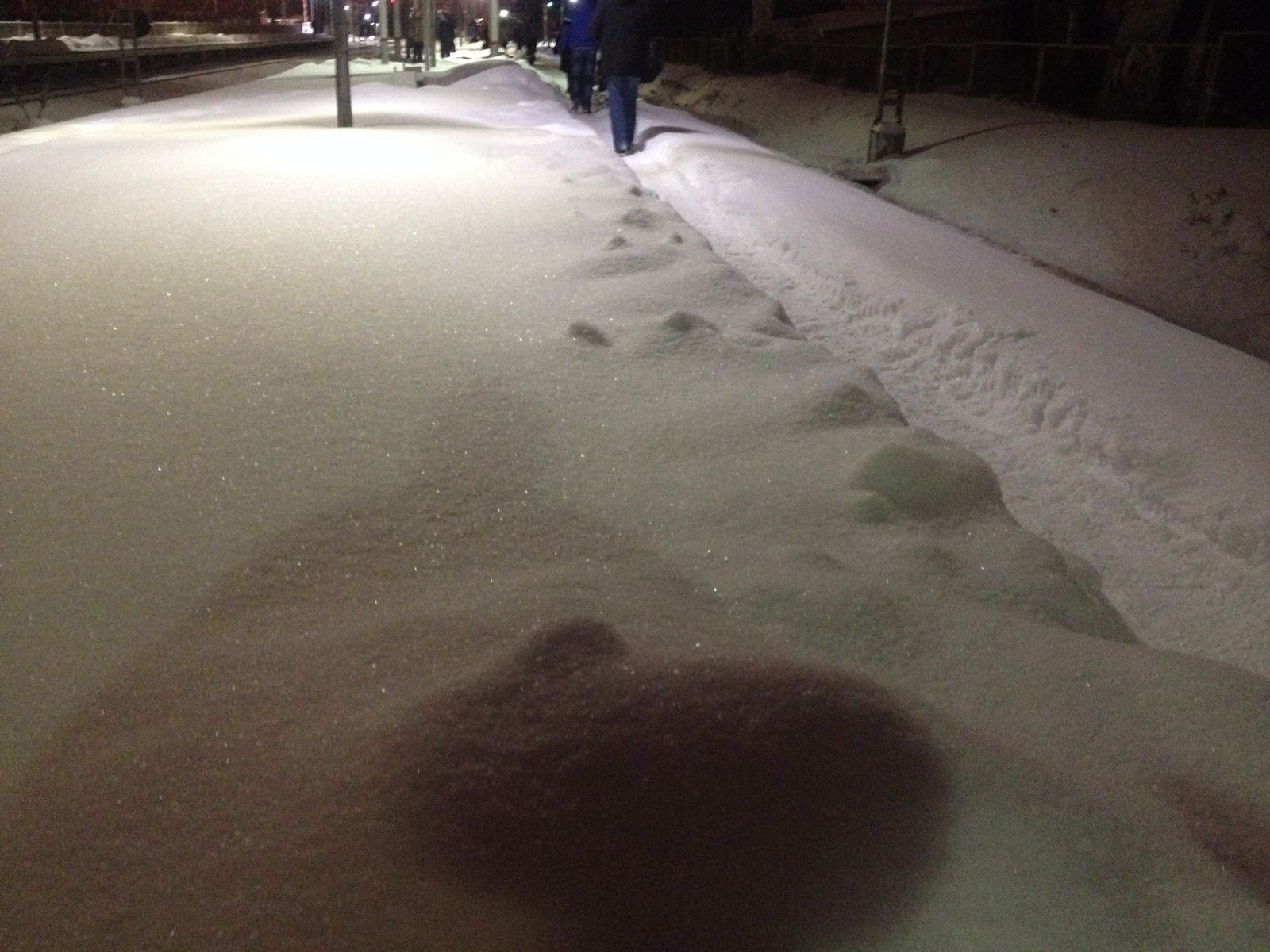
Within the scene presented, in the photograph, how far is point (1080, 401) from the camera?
465 cm

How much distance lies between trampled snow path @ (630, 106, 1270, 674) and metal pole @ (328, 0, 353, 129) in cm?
656

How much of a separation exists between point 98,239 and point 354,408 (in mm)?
2961

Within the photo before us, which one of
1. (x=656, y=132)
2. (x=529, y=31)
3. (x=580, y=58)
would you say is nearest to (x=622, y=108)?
(x=656, y=132)

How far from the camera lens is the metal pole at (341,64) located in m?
12.4

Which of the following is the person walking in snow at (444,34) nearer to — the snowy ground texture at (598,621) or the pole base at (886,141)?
the pole base at (886,141)

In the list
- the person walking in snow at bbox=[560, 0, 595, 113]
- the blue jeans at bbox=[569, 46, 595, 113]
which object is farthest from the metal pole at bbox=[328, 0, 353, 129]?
the blue jeans at bbox=[569, 46, 595, 113]

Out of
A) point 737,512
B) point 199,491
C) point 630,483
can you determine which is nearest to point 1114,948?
point 737,512

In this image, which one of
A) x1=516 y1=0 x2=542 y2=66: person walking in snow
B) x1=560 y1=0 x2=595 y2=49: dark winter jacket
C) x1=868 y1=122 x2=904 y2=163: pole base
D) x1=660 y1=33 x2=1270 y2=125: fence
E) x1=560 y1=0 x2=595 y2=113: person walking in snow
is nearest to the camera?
x1=660 y1=33 x2=1270 y2=125: fence

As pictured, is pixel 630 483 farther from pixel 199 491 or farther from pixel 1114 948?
pixel 1114 948

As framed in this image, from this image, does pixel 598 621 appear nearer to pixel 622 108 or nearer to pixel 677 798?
pixel 677 798

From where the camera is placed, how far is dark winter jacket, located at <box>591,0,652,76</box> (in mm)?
11219

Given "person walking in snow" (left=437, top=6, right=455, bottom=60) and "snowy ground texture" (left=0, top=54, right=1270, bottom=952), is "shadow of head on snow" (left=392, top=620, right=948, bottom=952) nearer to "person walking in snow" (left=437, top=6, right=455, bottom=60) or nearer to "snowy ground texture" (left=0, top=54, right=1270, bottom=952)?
"snowy ground texture" (left=0, top=54, right=1270, bottom=952)

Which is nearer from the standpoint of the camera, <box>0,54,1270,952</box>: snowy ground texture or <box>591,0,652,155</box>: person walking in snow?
<box>0,54,1270,952</box>: snowy ground texture

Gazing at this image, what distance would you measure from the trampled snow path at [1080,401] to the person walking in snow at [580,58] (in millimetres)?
8654
